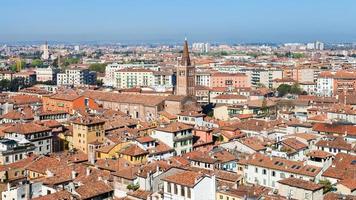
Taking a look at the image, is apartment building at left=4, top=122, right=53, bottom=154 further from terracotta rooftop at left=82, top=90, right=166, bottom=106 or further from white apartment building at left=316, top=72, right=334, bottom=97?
white apartment building at left=316, top=72, right=334, bottom=97

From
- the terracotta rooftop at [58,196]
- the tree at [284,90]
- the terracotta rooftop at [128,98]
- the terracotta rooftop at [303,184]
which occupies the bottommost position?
the tree at [284,90]

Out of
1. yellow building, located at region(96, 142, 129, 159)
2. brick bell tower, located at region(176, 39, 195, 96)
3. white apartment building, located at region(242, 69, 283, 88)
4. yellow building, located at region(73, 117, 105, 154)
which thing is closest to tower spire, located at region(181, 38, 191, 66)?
brick bell tower, located at region(176, 39, 195, 96)

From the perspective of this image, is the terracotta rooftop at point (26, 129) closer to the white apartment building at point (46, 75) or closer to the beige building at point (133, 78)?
the beige building at point (133, 78)

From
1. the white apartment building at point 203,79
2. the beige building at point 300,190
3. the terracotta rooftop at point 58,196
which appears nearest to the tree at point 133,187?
the terracotta rooftop at point 58,196

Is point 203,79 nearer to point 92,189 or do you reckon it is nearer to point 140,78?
point 140,78

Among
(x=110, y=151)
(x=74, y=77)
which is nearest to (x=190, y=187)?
(x=110, y=151)

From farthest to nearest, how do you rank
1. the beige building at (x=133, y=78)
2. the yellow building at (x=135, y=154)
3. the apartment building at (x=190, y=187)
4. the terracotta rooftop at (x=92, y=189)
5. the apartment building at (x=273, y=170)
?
the beige building at (x=133, y=78) → the yellow building at (x=135, y=154) → the apartment building at (x=273, y=170) → the terracotta rooftop at (x=92, y=189) → the apartment building at (x=190, y=187)
